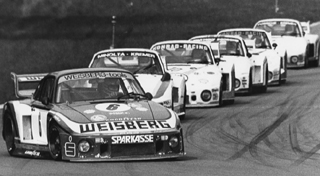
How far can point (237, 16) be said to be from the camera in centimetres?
5378

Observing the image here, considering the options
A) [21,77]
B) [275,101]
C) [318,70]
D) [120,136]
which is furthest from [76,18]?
[120,136]

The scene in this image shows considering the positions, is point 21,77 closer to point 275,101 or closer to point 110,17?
point 275,101

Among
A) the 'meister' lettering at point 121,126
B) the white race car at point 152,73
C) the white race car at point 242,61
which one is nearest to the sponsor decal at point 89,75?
the 'meister' lettering at point 121,126

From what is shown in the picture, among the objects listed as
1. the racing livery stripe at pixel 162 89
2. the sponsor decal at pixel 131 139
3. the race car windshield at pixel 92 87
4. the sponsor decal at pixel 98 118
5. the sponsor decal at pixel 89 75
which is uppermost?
the sponsor decal at pixel 89 75

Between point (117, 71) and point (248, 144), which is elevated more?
point (117, 71)

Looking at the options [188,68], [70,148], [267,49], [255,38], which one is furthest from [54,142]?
[255,38]

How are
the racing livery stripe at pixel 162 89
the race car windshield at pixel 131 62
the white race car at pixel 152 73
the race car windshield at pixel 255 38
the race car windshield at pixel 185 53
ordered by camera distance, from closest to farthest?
the racing livery stripe at pixel 162 89, the white race car at pixel 152 73, the race car windshield at pixel 131 62, the race car windshield at pixel 185 53, the race car windshield at pixel 255 38

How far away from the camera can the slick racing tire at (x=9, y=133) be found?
12.5 metres

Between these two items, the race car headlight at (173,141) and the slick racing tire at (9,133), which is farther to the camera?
the slick racing tire at (9,133)

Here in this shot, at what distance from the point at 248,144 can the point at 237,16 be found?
41066 millimetres

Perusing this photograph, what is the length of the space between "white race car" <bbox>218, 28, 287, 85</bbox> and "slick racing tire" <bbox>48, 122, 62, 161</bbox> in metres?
13.4

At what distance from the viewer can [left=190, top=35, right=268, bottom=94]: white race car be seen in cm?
2194

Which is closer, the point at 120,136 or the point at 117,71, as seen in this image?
the point at 120,136

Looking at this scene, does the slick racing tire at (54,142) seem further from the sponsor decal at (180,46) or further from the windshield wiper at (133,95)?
the sponsor decal at (180,46)
